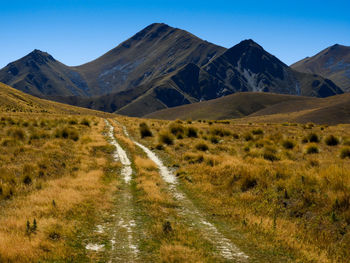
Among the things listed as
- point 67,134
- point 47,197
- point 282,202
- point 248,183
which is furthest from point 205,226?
point 67,134

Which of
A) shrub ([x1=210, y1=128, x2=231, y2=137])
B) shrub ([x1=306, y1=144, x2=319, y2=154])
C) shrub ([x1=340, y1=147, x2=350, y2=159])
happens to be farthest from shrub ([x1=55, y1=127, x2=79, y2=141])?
shrub ([x1=340, y1=147, x2=350, y2=159])

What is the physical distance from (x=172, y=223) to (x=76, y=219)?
353 centimetres

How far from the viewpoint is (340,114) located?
130 metres

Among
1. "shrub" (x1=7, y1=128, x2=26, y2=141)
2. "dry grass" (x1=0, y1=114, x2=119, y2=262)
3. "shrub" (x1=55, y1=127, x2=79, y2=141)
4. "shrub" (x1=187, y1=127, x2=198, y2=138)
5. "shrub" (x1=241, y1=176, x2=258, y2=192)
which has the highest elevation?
"shrub" (x1=7, y1=128, x2=26, y2=141)

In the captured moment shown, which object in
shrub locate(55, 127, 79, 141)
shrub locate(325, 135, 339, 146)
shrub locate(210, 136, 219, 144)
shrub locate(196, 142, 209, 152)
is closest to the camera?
shrub locate(196, 142, 209, 152)

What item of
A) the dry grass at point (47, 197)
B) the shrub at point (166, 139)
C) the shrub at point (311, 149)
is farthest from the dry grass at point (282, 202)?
the shrub at point (166, 139)

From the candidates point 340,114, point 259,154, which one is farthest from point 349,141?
point 340,114

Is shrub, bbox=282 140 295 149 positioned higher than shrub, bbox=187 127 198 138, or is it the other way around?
shrub, bbox=187 127 198 138

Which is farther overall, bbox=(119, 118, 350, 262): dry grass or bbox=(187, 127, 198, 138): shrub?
bbox=(187, 127, 198, 138): shrub

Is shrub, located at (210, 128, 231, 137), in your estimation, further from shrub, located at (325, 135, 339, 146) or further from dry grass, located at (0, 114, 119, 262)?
dry grass, located at (0, 114, 119, 262)

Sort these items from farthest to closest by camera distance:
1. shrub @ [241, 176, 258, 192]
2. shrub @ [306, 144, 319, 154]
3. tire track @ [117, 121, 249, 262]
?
shrub @ [306, 144, 319, 154] → shrub @ [241, 176, 258, 192] → tire track @ [117, 121, 249, 262]

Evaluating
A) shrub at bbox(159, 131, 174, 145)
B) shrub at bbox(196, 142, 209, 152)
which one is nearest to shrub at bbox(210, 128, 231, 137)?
shrub at bbox(159, 131, 174, 145)

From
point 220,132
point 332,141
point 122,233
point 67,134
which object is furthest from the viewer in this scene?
point 220,132

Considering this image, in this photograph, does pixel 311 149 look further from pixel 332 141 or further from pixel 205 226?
pixel 205 226
